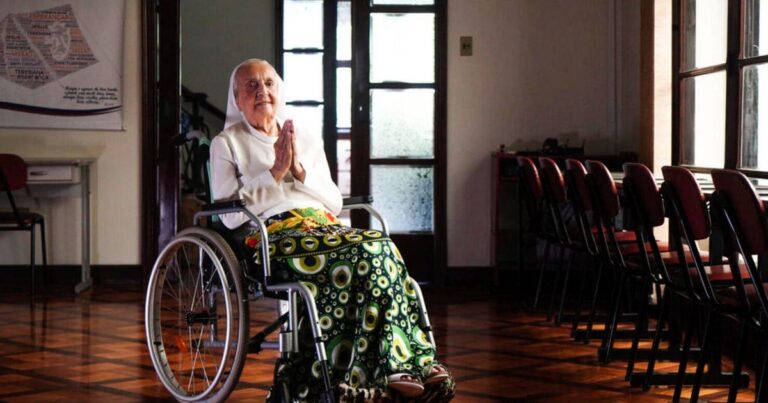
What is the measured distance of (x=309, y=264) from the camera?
11.1 ft

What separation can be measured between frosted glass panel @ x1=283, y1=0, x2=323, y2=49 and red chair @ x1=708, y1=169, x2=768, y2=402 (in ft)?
24.0

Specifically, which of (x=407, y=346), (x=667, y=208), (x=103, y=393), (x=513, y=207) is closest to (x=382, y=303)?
(x=407, y=346)

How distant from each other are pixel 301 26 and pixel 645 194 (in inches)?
262

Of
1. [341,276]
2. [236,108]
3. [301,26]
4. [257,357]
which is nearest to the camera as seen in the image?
[341,276]

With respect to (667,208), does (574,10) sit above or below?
above

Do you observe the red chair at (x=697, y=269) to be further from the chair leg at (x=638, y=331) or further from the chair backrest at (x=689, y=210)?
the chair leg at (x=638, y=331)

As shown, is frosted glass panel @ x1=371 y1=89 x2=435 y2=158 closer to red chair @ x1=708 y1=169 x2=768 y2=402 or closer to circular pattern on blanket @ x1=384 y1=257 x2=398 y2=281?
circular pattern on blanket @ x1=384 y1=257 x2=398 y2=281

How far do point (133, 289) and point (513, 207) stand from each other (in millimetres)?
2431

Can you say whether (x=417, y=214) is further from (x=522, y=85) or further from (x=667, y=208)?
(x=667, y=208)

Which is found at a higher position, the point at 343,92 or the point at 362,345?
the point at 343,92

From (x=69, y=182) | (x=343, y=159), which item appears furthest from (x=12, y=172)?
(x=343, y=159)

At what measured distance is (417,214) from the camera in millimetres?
7109

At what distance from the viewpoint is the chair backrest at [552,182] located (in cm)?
516

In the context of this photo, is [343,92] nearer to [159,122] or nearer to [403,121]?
[403,121]
